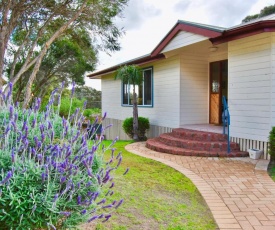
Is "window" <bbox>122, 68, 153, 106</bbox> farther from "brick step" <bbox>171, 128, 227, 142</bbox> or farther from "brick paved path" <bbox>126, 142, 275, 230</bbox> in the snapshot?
"brick paved path" <bbox>126, 142, 275, 230</bbox>

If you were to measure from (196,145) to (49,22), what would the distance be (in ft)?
24.3

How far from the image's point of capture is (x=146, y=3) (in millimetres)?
13273

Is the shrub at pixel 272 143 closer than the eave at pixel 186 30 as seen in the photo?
Yes

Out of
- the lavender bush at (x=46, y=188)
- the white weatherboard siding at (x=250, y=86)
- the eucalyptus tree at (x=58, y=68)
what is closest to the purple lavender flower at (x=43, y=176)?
the lavender bush at (x=46, y=188)

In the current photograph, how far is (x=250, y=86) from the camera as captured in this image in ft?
21.3

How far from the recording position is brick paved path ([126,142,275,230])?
3.01 meters

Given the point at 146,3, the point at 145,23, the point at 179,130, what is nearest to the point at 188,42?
the point at 179,130

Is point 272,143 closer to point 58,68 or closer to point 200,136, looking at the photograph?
point 200,136

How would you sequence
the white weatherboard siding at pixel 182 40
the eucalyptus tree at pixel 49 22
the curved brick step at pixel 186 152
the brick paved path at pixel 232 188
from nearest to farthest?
the brick paved path at pixel 232 188 → the curved brick step at pixel 186 152 → the white weatherboard siding at pixel 182 40 → the eucalyptus tree at pixel 49 22

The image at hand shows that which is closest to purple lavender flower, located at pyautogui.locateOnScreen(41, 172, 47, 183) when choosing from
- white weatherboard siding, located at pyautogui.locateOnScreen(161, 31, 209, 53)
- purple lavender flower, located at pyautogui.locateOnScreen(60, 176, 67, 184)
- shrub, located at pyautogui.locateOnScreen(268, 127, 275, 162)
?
purple lavender flower, located at pyautogui.locateOnScreen(60, 176, 67, 184)

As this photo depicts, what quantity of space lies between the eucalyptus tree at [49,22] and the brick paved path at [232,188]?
6.05 meters

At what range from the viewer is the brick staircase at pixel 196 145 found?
650 centimetres

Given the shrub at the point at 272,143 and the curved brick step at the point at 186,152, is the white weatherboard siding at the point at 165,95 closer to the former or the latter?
the curved brick step at the point at 186,152

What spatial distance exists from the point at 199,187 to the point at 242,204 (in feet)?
2.60
